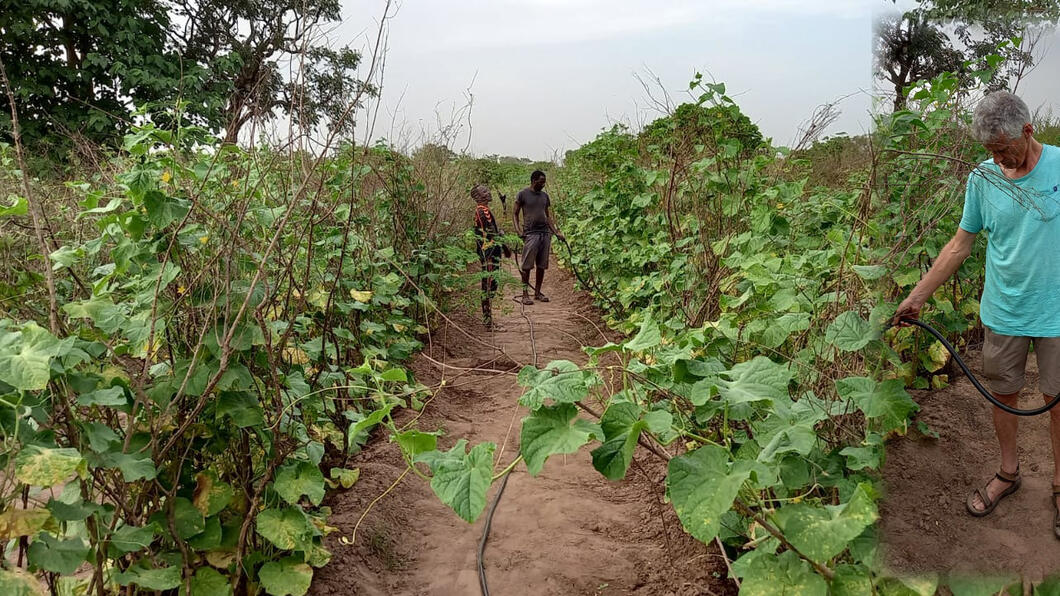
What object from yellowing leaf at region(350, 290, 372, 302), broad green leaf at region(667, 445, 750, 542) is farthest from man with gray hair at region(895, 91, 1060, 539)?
yellowing leaf at region(350, 290, 372, 302)

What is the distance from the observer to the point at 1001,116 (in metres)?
1.52

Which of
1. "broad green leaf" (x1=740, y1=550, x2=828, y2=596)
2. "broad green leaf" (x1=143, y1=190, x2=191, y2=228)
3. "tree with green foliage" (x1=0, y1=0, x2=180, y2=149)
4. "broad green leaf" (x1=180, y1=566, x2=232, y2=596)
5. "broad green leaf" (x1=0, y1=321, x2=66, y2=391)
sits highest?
"tree with green foliage" (x1=0, y1=0, x2=180, y2=149)

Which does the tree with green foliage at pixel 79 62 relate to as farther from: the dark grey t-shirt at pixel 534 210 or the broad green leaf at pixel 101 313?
the broad green leaf at pixel 101 313

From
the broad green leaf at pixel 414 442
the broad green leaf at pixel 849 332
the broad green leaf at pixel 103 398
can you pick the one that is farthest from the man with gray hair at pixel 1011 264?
the broad green leaf at pixel 103 398

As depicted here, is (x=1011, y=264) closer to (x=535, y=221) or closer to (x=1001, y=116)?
(x=1001, y=116)

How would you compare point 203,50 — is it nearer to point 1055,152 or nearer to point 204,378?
point 204,378

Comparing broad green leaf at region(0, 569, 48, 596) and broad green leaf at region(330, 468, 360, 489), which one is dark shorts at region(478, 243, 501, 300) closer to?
broad green leaf at region(330, 468, 360, 489)

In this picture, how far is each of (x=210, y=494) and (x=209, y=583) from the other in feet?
0.93

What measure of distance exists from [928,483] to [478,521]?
190cm

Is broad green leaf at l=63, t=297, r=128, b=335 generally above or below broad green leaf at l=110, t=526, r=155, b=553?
above

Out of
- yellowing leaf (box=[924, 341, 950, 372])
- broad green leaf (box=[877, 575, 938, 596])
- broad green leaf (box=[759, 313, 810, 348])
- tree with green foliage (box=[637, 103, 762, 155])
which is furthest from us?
tree with green foliage (box=[637, 103, 762, 155])

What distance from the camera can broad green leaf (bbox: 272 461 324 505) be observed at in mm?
2090

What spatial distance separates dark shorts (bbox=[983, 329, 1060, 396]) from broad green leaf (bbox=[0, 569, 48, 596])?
2600 mm

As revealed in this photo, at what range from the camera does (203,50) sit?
495 inches
